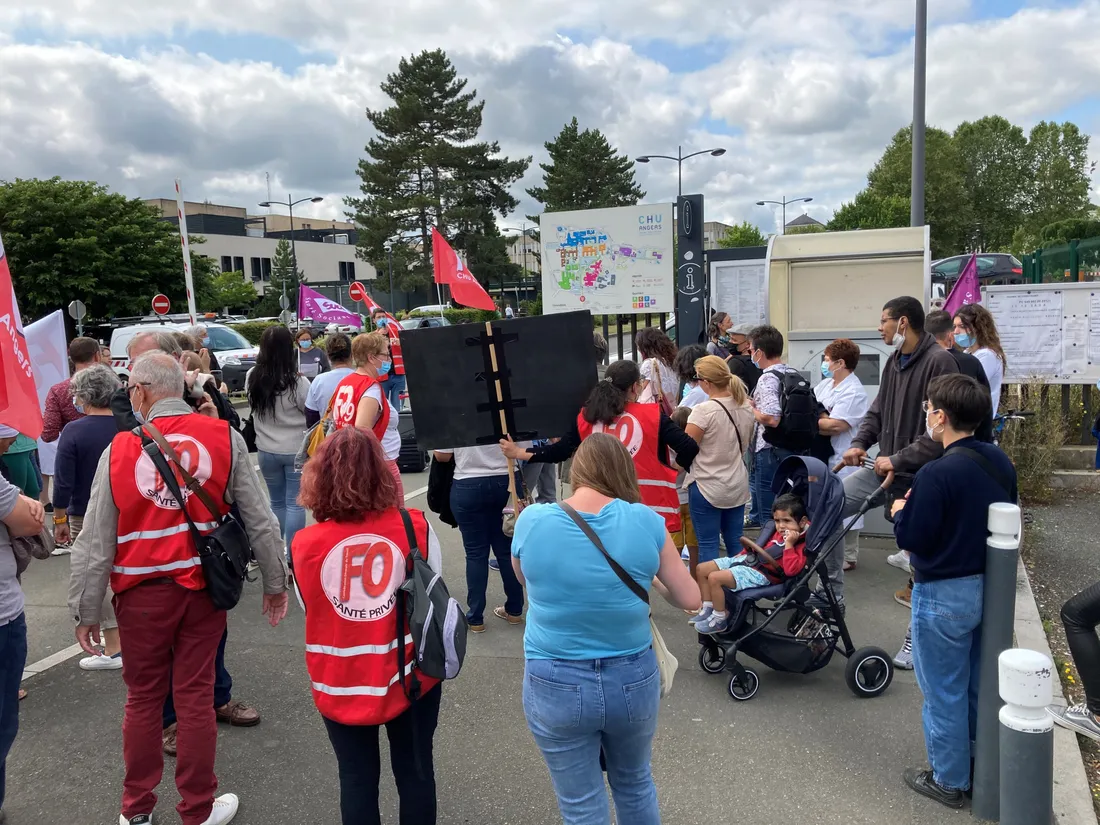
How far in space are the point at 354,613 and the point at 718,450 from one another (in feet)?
10.2

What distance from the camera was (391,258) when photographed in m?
48.3

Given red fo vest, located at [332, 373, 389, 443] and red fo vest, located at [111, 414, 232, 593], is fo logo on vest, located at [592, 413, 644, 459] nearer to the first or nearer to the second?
red fo vest, located at [332, 373, 389, 443]

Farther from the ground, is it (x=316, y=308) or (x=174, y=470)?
(x=316, y=308)

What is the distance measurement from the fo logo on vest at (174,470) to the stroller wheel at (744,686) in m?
2.82

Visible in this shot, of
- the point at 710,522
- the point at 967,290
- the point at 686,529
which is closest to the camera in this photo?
the point at 710,522

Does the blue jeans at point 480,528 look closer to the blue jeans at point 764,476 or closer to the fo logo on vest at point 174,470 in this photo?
the fo logo on vest at point 174,470

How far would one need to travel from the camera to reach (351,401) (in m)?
5.31

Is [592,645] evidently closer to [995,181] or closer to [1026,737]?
[1026,737]

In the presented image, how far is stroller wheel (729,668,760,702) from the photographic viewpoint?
14.0ft

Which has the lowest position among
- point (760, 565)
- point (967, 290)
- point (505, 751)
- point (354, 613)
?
point (505, 751)

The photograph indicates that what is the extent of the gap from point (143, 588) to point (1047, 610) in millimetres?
5480

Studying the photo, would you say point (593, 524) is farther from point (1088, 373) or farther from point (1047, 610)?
point (1088, 373)

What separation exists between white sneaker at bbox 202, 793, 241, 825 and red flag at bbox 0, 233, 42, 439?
171cm

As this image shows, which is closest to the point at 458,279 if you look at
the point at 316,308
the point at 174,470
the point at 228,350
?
the point at 316,308
